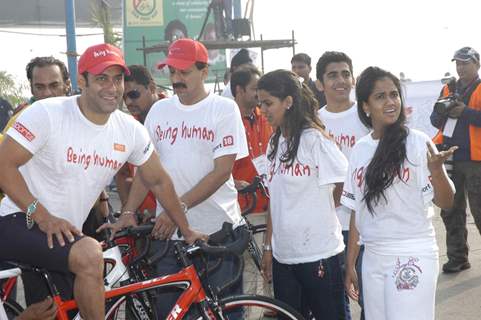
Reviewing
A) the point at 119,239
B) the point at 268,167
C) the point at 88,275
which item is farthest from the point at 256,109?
the point at 88,275

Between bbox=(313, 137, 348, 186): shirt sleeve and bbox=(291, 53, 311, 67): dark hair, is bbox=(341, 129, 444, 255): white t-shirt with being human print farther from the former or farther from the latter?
bbox=(291, 53, 311, 67): dark hair

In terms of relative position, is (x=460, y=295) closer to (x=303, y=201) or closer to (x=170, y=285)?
(x=303, y=201)

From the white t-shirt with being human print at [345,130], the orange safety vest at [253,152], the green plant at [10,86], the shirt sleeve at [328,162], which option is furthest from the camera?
the green plant at [10,86]

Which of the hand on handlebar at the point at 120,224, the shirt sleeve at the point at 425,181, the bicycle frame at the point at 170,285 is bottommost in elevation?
the bicycle frame at the point at 170,285

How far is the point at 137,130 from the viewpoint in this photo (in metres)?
4.21

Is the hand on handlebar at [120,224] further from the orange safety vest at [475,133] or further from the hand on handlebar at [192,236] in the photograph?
the orange safety vest at [475,133]

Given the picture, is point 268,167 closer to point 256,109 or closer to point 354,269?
point 354,269

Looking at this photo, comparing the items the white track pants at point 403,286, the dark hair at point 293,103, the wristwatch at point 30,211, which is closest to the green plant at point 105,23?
the dark hair at point 293,103

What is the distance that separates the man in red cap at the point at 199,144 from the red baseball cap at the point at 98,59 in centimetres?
66

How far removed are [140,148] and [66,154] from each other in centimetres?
45

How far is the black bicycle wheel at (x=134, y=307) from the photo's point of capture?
4262mm

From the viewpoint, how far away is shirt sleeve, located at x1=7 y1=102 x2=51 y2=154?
3.78 metres

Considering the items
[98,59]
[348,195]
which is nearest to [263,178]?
[348,195]

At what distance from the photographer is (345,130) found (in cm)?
502
